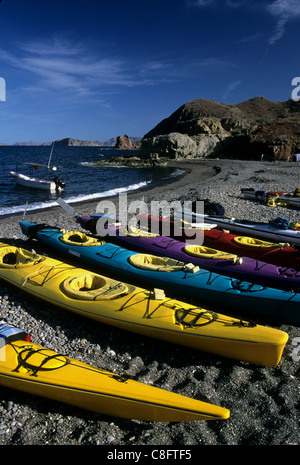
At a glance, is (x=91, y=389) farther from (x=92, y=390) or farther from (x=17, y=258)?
(x=17, y=258)

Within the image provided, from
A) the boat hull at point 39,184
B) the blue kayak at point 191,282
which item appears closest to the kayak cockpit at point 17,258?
the blue kayak at point 191,282

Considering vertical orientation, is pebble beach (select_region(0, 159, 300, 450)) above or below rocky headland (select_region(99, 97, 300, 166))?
below

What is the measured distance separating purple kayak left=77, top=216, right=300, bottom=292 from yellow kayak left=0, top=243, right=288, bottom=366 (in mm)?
1780

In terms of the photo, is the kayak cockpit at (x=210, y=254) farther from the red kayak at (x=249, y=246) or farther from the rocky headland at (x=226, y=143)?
the rocky headland at (x=226, y=143)

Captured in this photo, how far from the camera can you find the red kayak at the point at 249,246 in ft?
22.0

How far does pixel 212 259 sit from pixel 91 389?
3928mm

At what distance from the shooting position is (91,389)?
11.0 ft

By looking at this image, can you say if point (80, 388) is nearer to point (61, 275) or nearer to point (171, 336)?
point (171, 336)

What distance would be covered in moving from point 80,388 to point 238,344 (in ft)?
7.16

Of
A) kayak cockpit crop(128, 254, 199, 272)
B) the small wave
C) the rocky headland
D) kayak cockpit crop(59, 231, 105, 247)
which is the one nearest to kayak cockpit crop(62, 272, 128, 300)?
kayak cockpit crop(128, 254, 199, 272)

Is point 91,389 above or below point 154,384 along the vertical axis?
above

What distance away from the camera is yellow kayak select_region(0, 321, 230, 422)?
3.13 m

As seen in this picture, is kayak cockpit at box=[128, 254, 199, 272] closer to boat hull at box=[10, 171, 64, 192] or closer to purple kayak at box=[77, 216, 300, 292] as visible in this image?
purple kayak at box=[77, 216, 300, 292]

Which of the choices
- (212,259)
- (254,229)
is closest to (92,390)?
(212,259)
